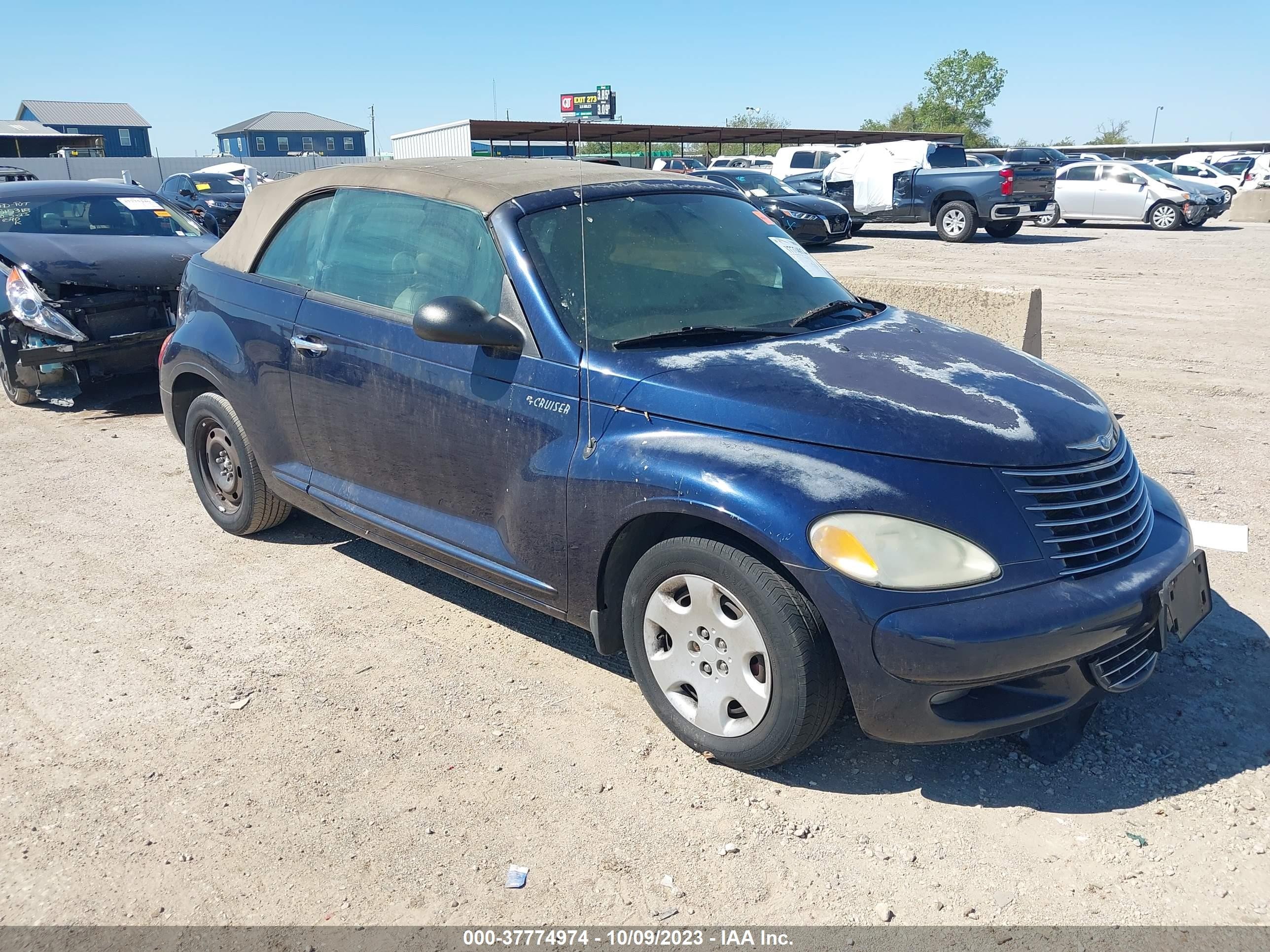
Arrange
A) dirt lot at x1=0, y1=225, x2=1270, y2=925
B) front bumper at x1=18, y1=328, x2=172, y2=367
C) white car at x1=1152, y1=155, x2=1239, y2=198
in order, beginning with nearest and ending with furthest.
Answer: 1. dirt lot at x1=0, y1=225, x2=1270, y2=925
2. front bumper at x1=18, y1=328, x2=172, y2=367
3. white car at x1=1152, y1=155, x2=1239, y2=198

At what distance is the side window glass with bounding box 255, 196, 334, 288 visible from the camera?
440 centimetres

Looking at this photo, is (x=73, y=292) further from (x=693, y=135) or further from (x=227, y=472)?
(x=693, y=135)

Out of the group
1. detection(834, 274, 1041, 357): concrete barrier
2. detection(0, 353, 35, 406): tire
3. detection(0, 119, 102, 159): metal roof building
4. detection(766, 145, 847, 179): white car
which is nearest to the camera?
detection(834, 274, 1041, 357): concrete barrier

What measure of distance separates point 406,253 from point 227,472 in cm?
184

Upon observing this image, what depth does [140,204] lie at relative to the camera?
9102mm

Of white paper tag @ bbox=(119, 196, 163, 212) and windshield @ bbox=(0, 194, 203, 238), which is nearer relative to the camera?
windshield @ bbox=(0, 194, 203, 238)

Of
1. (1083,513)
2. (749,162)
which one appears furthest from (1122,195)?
(1083,513)

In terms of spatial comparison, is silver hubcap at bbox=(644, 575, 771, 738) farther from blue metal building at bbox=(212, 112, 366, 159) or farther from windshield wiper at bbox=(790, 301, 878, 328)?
blue metal building at bbox=(212, 112, 366, 159)

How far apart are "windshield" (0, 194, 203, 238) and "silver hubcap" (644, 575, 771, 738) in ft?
24.2

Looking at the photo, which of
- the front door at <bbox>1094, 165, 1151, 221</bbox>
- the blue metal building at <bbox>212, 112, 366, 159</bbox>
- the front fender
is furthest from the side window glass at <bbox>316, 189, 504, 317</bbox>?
the blue metal building at <bbox>212, 112, 366, 159</bbox>

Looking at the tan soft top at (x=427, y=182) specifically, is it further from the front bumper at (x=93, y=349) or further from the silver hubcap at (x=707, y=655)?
the front bumper at (x=93, y=349)

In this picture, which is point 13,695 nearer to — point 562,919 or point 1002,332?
point 562,919

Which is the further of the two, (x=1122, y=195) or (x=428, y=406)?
(x=1122, y=195)

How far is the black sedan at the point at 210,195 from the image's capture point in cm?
1866
